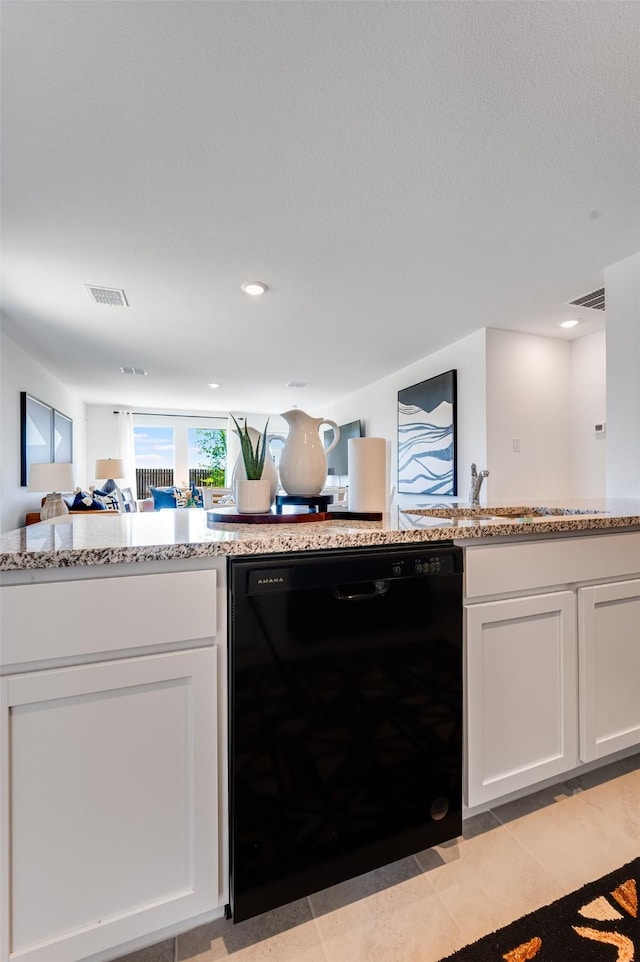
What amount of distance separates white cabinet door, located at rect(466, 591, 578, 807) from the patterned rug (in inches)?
10.1

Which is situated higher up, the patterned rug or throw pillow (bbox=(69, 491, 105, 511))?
throw pillow (bbox=(69, 491, 105, 511))

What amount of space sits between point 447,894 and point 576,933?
0.30 m

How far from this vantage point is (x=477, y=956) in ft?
3.18

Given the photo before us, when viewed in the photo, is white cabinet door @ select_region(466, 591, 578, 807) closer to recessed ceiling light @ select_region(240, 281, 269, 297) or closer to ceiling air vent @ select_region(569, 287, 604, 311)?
recessed ceiling light @ select_region(240, 281, 269, 297)

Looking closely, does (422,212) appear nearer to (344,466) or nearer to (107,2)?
(107,2)

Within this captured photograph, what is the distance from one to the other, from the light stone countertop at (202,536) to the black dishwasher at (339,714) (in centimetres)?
→ 4

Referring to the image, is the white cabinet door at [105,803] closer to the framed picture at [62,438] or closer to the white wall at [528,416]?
the white wall at [528,416]

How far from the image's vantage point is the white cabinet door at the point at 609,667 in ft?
4.71

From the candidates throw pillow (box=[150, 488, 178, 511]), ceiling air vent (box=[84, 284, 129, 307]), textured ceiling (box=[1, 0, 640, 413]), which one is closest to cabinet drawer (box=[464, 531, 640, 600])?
textured ceiling (box=[1, 0, 640, 413])

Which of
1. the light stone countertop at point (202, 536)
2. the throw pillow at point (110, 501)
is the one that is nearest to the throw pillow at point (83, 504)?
the throw pillow at point (110, 501)

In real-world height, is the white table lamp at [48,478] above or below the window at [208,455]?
below

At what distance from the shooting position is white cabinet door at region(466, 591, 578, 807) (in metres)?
1.25

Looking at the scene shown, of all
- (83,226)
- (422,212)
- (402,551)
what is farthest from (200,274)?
(402,551)

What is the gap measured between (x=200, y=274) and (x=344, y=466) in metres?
4.24
